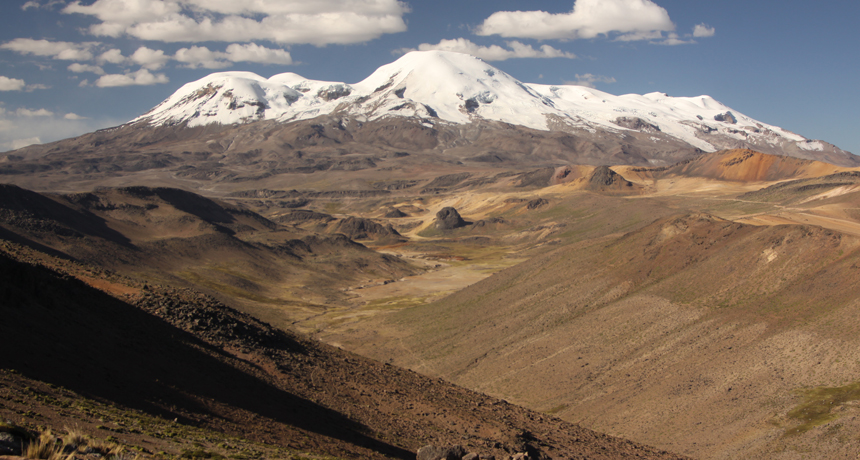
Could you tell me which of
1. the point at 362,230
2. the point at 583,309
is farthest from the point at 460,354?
the point at 362,230

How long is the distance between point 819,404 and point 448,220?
114117mm

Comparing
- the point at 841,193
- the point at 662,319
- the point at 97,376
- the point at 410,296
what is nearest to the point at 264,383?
the point at 97,376

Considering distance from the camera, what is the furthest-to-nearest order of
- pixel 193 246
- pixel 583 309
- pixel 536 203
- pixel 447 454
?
1. pixel 536 203
2. pixel 193 246
3. pixel 583 309
4. pixel 447 454

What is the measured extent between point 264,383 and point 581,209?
110m

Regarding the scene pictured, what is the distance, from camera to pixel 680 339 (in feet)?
120

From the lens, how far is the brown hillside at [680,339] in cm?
2806

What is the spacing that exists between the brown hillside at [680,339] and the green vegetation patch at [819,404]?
3.2 inches

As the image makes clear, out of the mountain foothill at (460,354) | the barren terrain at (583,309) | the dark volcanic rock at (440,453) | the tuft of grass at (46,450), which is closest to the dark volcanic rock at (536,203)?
the barren terrain at (583,309)

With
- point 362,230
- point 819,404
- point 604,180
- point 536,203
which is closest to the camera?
point 819,404

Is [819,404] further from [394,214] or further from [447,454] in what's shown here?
[394,214]

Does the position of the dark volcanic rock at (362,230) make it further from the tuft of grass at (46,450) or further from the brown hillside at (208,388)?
the tuft of grass at (46,450)

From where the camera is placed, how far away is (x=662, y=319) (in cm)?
3947

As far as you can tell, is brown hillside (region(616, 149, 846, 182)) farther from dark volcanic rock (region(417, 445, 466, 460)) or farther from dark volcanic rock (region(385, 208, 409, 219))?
dark volcanic rock (region(417, 445, 466, 460))

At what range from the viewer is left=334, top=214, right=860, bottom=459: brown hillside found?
2806cm
